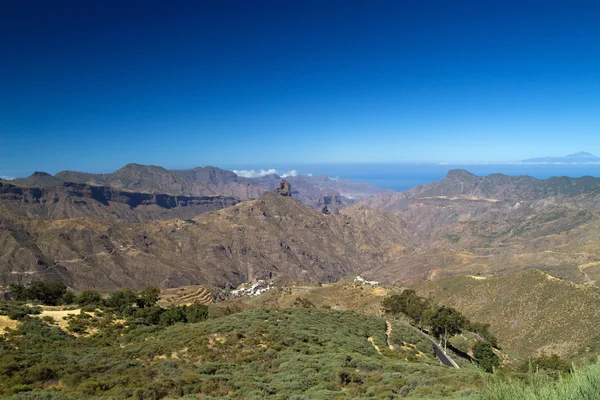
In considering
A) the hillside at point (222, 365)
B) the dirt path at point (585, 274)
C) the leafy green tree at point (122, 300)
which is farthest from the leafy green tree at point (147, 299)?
the dirt path at point (585, 274)

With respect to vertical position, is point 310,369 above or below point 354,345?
above

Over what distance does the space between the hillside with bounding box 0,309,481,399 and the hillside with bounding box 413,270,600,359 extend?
44133mm

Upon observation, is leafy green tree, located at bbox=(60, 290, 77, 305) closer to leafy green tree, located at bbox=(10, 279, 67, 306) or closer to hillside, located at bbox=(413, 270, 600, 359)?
leafy green tree, located at bbox=(10, 279, 67, 306)

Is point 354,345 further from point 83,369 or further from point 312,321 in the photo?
point 83,369

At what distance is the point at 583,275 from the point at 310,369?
429ft

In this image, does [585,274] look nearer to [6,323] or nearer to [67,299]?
[67,299]

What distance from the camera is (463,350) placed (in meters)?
60.7

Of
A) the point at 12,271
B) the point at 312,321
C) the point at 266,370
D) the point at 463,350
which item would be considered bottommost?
the point at 12,271

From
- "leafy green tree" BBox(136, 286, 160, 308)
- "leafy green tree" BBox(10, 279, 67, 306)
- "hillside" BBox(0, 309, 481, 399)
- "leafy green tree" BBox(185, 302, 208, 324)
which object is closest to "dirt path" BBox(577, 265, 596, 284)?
"hillside" BBox(0, 309, 481, 399)

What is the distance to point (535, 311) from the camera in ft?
273

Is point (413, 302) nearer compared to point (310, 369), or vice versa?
point (310, 369)

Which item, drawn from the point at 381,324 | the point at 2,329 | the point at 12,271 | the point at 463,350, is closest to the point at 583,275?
the point at 463,350

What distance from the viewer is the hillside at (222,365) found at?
20.4 metres

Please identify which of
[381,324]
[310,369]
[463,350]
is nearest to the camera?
[310,369]
